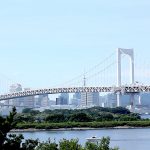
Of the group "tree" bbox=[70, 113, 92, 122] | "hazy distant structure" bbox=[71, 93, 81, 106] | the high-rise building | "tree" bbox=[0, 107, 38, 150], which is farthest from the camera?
"hazy distant structure" bbox=[71, 93, 81, 106]

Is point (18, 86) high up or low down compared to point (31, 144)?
up

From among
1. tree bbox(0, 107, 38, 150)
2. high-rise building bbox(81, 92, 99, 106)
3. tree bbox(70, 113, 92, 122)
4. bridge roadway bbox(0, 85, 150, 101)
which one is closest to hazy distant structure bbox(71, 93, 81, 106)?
high-rise building bbox(81, 92, 99, 106)

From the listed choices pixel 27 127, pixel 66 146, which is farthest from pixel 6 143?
pixel 27 127

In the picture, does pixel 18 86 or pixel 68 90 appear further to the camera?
pixel 18 86

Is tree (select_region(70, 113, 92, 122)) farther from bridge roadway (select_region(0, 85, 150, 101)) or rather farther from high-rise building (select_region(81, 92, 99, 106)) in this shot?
high-rise building (select_region(81, 92, 99, 106))

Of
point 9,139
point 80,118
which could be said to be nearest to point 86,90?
point 80,118

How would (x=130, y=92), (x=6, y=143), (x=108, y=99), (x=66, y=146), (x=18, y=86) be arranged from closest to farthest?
(x=6, y=143), (x=66, y=146), (x=130, y=92), (x=18, y=86), (x=108, y=99)

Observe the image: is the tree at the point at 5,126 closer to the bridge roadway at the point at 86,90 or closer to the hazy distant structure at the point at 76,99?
the bridge roadway at the point at 86,90

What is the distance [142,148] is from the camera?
19.6 meters

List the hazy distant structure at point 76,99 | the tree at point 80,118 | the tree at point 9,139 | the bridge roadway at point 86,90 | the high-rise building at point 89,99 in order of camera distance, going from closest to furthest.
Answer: the tree at point 9,139 < the bridge roadway at point 86,90 < the tree at point 80,118 < the high-rise building at point 89,99 < the hazy distant structure at point 76,99

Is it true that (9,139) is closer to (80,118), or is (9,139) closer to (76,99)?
(80,118)

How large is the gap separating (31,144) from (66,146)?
5.20ft

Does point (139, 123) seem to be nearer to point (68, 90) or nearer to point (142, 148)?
point (68, 90)

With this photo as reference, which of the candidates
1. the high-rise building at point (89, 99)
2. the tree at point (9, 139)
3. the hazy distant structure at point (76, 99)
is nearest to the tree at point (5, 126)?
the tree at point (9, 139)
